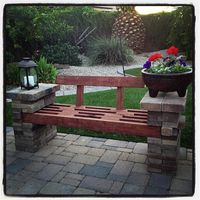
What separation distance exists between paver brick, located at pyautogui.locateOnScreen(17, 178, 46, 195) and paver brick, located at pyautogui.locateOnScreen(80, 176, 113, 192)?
13.4 inches

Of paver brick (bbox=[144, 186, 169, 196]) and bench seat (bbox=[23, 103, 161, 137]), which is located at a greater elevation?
bench seat (bbox=[23, 103, 161, 137])

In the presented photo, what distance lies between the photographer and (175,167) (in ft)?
8.14

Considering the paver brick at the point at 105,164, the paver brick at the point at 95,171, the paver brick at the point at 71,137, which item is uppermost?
the paver brick at the point at 71,137

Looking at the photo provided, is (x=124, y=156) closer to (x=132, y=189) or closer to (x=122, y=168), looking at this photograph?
(x=122, y=168)

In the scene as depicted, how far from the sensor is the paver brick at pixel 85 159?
2756 mm

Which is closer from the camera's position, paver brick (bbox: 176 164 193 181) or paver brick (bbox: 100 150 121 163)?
paver brick (bbox: 176 164 193 181)

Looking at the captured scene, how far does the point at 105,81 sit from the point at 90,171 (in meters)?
0.91

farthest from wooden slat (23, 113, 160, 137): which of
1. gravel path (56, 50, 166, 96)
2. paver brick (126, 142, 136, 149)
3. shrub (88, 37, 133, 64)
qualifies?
shrub (88, 37, 133, 64)

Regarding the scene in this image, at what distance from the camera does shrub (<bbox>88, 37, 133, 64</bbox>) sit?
24.9 ft

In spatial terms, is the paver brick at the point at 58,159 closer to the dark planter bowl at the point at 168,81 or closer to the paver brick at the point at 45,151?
the paver brick at the point at 45,151

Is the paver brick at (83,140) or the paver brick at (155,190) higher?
the paver brick at (83,140)

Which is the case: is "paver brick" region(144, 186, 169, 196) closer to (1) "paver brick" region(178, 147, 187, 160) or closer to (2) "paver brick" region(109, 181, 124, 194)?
(2) "paver brick" region(109, 181, 124, 194)

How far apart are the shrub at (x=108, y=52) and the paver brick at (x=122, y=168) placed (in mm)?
5093

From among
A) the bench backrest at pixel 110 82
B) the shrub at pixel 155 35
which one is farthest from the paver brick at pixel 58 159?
the shrub at pixel 155 35
